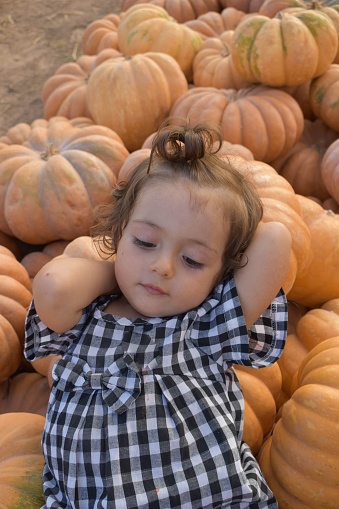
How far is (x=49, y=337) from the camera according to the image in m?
1.45

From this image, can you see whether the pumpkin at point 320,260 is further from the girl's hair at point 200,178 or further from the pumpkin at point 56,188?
the pumpkin at point 56,188

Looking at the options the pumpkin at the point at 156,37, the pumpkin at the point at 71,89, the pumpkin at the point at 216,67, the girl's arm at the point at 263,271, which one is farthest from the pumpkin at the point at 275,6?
the girl's arm at the point at 263,271

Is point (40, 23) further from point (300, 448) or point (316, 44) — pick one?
point (300, 448)

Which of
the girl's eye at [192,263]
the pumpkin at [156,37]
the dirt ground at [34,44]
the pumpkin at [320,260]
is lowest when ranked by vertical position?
the dirt ground at [34,44]

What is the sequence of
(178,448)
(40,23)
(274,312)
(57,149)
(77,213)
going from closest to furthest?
(178,448)
(274,312)
(77,213)
(57,149)
(40,23)

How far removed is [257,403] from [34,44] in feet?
16.3

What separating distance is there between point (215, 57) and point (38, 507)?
8.81 feet

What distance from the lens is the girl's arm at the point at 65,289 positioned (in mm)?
1338

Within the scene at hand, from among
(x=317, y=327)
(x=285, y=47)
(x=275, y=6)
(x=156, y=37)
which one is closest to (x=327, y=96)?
(x=285, y=47)

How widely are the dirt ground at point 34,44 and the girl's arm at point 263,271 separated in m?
3.54

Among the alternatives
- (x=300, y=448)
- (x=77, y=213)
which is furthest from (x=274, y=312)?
(x=77, y=213)

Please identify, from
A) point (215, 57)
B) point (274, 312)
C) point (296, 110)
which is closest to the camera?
point (274, 312)

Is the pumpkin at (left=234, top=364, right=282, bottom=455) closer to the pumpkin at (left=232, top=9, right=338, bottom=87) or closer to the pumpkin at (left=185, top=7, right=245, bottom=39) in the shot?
the pumpkin at (left=232, top=9, right=338, bottom=87)

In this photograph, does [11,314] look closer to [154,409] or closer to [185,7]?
[154,409]
